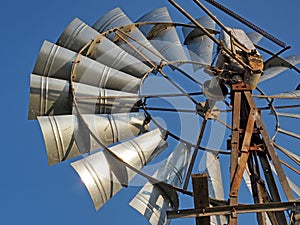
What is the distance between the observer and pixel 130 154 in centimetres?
739

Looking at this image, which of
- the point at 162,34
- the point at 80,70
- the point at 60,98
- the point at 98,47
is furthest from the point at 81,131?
the point at 162,34

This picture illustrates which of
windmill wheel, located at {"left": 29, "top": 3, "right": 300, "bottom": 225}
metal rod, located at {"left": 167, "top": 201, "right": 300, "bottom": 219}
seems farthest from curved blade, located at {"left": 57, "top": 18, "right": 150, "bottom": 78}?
metal rod, located at {"left": 167, "top": 201, "right": 300, "bottom": 219}

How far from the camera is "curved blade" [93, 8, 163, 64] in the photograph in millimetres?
9047

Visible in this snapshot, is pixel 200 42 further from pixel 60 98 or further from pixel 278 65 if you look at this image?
pixel 60 98

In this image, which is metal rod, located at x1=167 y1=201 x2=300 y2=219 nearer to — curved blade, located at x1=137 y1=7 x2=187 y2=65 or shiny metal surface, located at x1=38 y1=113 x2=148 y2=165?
shiny metal surface, located at x1=38 y1=113 x2=148 y2=165

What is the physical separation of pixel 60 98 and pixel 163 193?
78.3 inches

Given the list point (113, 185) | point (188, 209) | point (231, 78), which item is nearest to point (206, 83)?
point (231, 78)

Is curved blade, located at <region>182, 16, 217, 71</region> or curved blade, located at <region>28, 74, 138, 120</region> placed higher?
curved blade, located at <region>182, 16, 217, 71</region>

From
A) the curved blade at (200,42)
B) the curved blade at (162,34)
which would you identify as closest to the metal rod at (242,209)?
the curved blade at (200,42)

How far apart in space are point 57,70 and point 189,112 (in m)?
2.13

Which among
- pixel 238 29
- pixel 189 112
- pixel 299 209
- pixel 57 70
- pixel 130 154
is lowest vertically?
pixel 299 209

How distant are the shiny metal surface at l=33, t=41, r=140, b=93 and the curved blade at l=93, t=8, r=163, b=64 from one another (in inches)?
26.1

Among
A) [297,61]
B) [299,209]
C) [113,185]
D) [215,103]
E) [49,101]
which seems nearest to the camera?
[299,209]

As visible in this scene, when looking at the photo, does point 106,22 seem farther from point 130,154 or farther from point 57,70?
point 130,154
